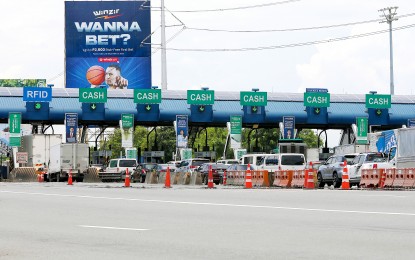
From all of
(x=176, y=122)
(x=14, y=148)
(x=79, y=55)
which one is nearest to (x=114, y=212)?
(x=14, y=148)

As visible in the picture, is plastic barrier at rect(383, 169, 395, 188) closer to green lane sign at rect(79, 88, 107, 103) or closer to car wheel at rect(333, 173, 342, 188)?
car wheel at rect(333, 173, 342, 188)

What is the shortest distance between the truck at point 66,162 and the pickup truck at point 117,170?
7.32ft

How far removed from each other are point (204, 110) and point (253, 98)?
422 cm

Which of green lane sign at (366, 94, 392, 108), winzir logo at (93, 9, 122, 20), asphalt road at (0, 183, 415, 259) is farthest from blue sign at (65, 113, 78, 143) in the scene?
asphalt road at (0, 183, 415, 259)

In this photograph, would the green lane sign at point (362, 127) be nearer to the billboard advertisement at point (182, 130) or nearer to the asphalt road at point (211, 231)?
the billboard advertisement at point (182, 130)

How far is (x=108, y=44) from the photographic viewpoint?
106m

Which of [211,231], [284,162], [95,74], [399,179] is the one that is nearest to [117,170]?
[284,162]

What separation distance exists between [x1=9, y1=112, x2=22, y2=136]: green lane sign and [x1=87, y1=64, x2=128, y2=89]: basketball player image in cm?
2631

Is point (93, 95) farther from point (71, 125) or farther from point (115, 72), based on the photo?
point (115, 72)

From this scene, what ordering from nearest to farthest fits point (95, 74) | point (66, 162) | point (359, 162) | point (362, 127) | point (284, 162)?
point (359, 162) < point (284, 162) < point (66, 162) < point (362, 127) < point (95, 74)

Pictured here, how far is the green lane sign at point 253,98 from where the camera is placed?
85.4 metres

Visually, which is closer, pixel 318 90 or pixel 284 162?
pixel 284 162

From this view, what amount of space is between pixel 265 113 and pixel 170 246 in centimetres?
7439

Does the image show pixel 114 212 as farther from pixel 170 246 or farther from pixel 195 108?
pixel 195 108
